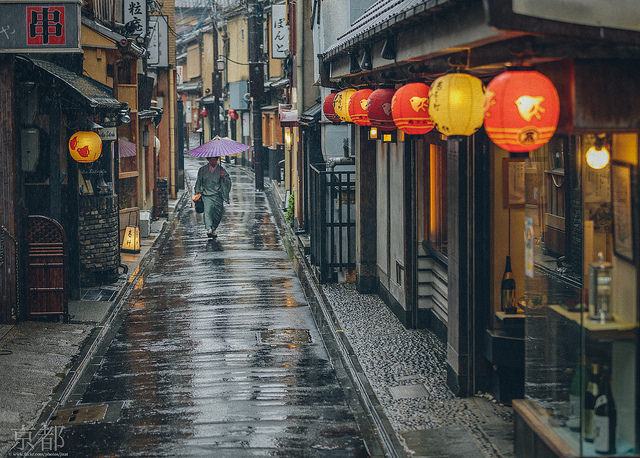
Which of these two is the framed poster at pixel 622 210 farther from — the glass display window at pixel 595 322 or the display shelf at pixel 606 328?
the display shelf at pixel 606 328

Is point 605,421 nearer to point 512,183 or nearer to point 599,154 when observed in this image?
point 599,154

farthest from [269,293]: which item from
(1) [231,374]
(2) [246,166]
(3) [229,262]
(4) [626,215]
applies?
(2) [246,166]

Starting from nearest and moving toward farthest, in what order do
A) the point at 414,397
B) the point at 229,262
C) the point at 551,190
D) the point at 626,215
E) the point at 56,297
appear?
the point at 626,215
the point at 551,190
the point at 414,397
the point at 56,297
the point at 229,262

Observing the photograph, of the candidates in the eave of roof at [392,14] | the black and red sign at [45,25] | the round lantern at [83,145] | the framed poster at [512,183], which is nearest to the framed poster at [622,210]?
the eave of roof at [392,14]

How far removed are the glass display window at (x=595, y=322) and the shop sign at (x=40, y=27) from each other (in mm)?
8139

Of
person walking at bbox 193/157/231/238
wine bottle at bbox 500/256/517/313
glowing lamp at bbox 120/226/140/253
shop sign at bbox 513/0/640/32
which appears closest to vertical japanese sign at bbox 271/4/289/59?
person walking at bbox 193/157/231/238

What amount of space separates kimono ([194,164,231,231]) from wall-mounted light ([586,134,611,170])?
1923 centimetres

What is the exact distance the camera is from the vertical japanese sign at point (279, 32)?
38459 millimetres

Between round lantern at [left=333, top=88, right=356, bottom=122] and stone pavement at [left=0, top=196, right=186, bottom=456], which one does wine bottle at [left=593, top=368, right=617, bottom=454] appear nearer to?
stone pavement at [left=0, top=196, right=186, bottom=456]

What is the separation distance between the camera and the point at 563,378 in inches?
306

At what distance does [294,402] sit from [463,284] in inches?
90.8

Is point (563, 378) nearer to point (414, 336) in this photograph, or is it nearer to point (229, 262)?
point (414, 336)

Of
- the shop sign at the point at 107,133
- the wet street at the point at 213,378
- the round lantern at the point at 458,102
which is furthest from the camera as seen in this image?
the shop sign at the point at 107,133

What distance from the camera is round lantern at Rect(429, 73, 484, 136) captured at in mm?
Answer: 8578
